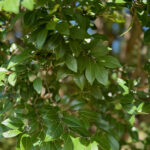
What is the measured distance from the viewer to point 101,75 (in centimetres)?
76

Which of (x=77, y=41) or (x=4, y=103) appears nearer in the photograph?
(x=77, y=41)

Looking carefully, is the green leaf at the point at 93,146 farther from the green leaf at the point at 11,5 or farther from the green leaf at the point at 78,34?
the green leaf at the point at 11,5

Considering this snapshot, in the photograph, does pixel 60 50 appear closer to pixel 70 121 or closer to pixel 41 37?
pixel 41 37

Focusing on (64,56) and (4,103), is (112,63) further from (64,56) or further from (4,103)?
(4,103)

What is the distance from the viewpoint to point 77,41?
78 centimetres

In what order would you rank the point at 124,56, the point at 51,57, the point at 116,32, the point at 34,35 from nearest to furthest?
the point at 34,35 → the point at 51,57 → the point at 124,56 → the point at 116,32

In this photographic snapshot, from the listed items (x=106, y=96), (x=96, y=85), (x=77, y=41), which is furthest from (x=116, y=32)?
(x=77, y=41)

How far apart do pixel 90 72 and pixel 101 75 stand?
0.04 meters

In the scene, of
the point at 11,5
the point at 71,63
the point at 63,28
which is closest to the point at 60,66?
the point at 71,63

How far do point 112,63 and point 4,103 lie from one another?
1.47 ft

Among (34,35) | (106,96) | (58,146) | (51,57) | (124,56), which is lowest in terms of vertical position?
(124,56)

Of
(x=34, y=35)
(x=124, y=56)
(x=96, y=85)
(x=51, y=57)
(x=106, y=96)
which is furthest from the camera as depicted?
(x=124, y=56)

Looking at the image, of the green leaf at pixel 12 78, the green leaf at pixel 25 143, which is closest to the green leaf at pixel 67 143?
the green leaf at pixel 25 143

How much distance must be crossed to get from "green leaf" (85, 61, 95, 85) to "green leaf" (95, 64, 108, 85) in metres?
0.01
